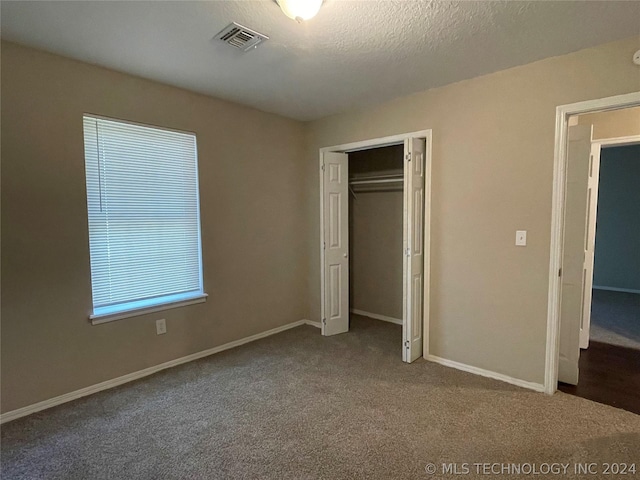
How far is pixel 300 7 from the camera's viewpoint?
1697 millimetres

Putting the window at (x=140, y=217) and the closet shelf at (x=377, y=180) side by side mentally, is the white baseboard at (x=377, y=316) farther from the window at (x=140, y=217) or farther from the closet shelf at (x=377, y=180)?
the window at (x=140, y=217)

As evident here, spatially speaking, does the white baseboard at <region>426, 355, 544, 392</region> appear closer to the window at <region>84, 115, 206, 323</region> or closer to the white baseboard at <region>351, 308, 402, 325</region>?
the white baseboard at <region>351, 308, 402, 325</region>

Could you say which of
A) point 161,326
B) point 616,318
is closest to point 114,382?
point 161,326

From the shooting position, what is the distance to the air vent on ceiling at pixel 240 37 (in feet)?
6.79

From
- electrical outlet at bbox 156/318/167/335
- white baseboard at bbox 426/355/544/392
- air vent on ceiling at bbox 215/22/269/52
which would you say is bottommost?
white baseboard at bbox 426/355/544/392

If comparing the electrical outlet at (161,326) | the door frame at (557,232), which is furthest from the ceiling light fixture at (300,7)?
the electrical outlet at (161,326)

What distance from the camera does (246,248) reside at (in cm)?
373

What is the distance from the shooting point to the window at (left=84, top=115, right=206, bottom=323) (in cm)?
271

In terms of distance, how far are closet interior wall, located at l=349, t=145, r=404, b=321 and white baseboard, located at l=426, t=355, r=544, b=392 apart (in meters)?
1.28

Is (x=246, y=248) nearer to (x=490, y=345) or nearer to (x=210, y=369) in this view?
A: (x=210, y=369)

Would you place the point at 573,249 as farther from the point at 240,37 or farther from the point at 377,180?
the point at 240,37

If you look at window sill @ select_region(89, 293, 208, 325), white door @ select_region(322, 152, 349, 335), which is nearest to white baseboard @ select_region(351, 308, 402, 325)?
white door @ select_region(322, 152, 349, 335)

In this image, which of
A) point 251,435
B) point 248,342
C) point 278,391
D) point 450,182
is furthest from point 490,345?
point 248,342

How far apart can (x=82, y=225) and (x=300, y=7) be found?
2.17m
